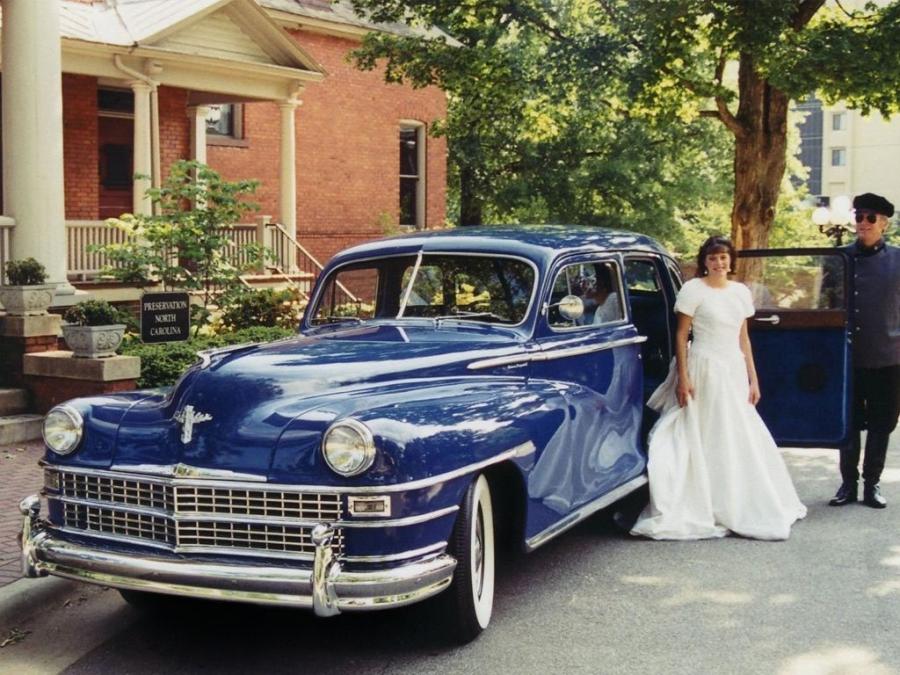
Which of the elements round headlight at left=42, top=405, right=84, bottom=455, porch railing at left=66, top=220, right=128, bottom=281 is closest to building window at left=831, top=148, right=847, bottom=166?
porch railing at left=66, top=220, right=128, bottom=281

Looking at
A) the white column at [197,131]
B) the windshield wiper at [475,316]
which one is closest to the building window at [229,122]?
the white column at [197,131]

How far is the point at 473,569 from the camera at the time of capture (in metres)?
5.23

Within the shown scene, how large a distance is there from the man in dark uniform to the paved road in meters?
1.36

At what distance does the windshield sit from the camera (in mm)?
6645

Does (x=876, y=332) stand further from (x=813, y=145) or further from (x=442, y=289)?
(x=813, y=145)

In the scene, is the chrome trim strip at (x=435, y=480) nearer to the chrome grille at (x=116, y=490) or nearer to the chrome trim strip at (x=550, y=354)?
the chrome trim strip at (x=550, y=354)

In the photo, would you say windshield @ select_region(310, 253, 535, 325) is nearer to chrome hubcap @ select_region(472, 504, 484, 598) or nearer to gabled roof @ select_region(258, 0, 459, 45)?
chrome hubcap @ select_region(472, 504, 484, 598)

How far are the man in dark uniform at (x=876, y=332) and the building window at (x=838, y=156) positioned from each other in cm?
9312

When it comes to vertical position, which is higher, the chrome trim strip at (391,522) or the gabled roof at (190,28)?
the gabled roof at (190,28)

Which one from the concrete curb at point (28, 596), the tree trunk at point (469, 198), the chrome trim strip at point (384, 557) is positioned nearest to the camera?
the chrome trim strip at point (384, 557)

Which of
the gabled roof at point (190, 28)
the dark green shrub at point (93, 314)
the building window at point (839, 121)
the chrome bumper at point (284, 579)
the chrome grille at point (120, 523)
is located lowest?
the chrome bumper at point (284, 579)

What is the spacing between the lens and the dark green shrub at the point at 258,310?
1459 centimetres

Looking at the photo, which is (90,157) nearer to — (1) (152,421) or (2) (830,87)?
(2) (830,87)

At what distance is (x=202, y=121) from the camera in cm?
2025
